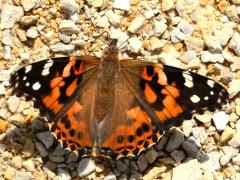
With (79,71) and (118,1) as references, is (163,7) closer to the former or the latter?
(118,1)

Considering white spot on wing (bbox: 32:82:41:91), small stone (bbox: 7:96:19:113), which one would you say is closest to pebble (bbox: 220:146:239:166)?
white spot on wing (bbox: 32:82:41:91)

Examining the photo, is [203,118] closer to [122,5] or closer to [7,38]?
[122,5]

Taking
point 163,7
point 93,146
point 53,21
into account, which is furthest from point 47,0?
Result: point 93,146

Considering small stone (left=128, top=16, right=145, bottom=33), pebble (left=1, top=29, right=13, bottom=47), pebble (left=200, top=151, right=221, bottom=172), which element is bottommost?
pebble (left=200, top=151, right=221, bottom=172)

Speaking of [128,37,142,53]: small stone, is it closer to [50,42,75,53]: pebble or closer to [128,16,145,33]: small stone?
[128,16,145,33]: small stone

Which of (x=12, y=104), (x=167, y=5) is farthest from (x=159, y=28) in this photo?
(x=12, y=104)
